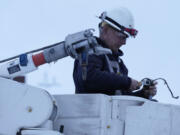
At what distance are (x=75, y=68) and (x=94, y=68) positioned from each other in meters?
0.48

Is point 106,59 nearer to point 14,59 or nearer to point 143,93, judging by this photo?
point 143,93

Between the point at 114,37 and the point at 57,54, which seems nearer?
the point at 57,54

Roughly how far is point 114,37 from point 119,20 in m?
0.18

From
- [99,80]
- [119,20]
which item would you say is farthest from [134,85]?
[119,20]

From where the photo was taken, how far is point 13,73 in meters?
4.02

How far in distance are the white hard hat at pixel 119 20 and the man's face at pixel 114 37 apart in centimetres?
5

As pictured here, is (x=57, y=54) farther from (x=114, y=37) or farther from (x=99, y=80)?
(x=114, y=37)

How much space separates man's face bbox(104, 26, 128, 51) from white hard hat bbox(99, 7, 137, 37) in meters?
0.05

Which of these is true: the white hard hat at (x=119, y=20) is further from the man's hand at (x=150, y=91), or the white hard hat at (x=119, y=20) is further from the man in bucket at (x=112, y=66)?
the man's hand at (x=150, y=91)

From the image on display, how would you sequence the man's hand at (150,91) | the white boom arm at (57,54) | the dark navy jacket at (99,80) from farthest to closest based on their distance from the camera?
1. the man's hand at (150,91)
2. the dark navy jacket at (99,80)
3. the white boom arm at (57,54)

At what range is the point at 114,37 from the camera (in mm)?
5461

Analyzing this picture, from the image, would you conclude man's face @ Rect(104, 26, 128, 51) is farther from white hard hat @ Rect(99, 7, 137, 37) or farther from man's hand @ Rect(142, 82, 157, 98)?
man's hand @ Rect(142, 82, 157, 98)

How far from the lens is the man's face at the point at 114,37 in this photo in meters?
5.45

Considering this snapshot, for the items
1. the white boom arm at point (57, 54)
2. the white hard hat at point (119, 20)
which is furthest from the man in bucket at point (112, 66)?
the white boom arm at point (57, 54)
